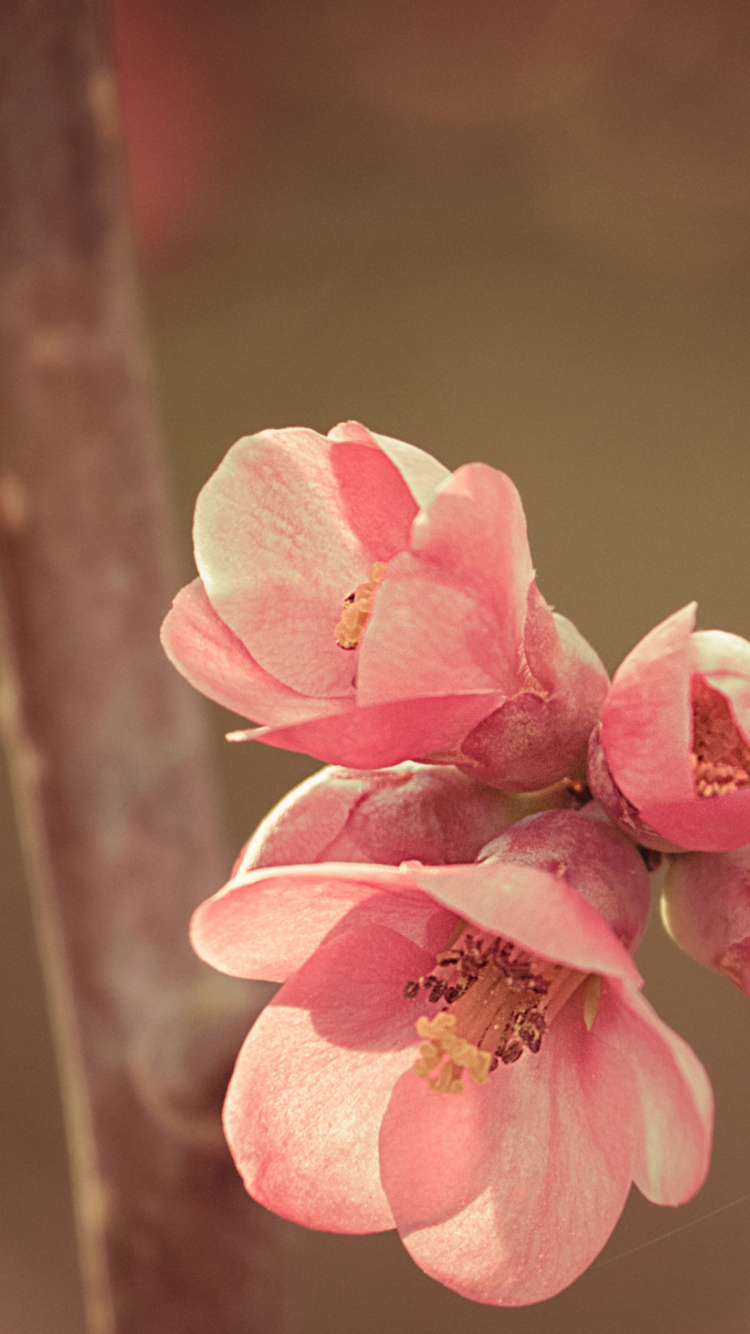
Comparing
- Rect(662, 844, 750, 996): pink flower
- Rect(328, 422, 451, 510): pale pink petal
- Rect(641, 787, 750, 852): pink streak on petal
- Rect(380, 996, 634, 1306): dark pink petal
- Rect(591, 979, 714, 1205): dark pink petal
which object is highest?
Rect(328, 422, 451, 510): pale pink petal

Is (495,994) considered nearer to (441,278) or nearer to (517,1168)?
(517,1168)

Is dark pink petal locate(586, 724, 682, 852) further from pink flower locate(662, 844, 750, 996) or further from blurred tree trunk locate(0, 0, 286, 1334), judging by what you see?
blurred tree trunk locate(0, 0, 286, 1334)

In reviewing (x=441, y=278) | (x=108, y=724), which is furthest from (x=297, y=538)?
(x=441, y=278)

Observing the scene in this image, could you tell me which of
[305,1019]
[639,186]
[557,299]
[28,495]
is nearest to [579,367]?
[557,299]

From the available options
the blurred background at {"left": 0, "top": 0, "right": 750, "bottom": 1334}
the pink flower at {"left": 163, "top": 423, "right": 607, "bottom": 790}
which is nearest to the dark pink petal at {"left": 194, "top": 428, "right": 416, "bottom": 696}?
the pink flower at {"left": 163, "top": 423, "right": 607, "bottom": 790}

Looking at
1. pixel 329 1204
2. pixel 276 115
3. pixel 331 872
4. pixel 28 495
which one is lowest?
pixel 329 1204

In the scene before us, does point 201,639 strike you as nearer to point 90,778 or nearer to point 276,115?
point 90,778

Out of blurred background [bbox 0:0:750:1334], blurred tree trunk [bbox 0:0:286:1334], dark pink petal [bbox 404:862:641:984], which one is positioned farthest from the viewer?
blurred background [bbox 0:0:750:1334]
